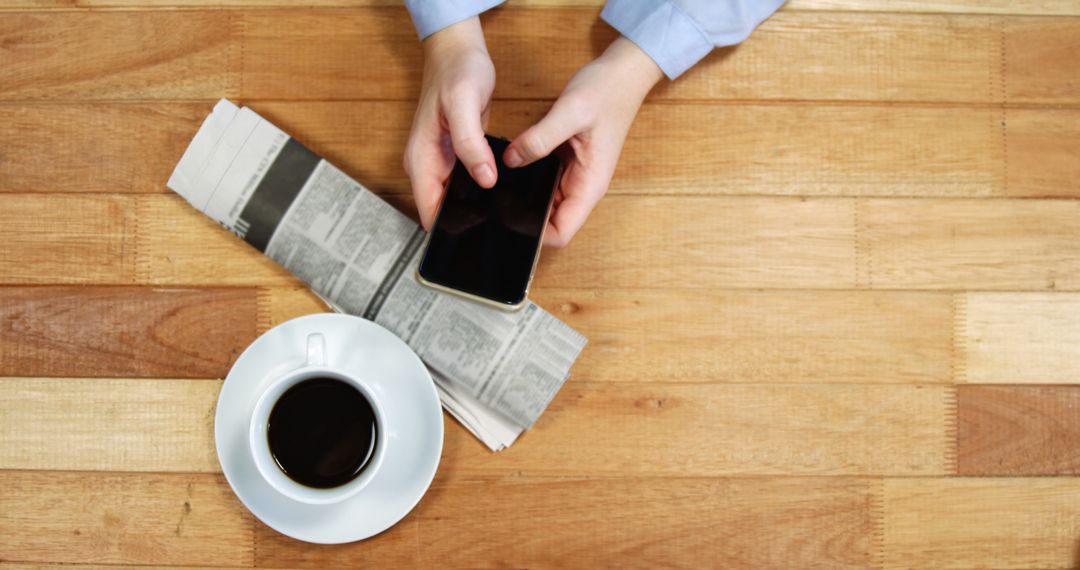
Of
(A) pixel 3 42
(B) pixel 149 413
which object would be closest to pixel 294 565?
(B) pixel 149 413

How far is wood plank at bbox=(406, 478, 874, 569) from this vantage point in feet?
3.06

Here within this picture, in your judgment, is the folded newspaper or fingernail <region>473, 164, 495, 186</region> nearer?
fingernail <region>473, 164, 495, 186</region>

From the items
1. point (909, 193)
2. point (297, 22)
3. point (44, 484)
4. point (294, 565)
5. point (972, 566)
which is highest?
point (297, 22)

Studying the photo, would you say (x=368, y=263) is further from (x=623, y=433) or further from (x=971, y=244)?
(x=971, y=244)

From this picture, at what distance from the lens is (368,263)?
0.92 metres

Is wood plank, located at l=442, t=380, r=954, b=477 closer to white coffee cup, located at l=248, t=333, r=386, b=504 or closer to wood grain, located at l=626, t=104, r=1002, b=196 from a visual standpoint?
white coffee cup, located at l=248, t=333, r=386, b=504

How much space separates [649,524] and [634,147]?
1.43 feet

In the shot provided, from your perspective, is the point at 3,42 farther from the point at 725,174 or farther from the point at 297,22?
the point at 725,174

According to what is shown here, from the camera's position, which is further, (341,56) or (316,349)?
(341,56)

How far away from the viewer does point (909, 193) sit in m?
0.97

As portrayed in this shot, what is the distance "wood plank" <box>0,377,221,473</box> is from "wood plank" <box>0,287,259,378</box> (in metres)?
0.02

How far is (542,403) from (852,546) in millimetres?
396

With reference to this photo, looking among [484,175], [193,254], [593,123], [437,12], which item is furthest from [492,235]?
[193,254]

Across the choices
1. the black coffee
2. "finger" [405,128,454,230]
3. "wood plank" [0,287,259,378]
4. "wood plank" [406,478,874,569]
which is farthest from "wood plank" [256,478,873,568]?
"finger" [405,128,454,230]
